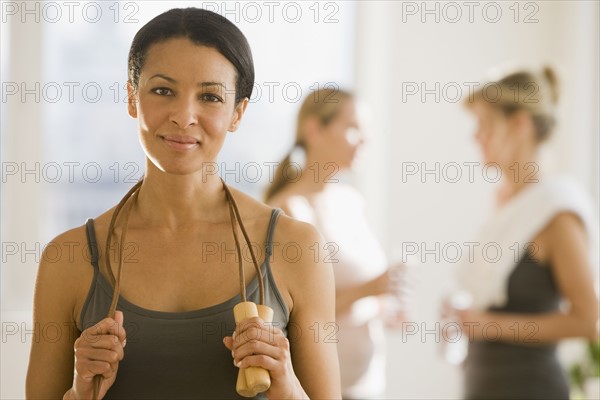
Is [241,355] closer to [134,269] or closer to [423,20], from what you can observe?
[134,269]

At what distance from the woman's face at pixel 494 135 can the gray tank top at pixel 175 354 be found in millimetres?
1191

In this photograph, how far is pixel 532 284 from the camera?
6.05 feet

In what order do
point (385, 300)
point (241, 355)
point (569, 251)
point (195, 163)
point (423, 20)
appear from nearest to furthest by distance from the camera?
point (241, 355)
point (195, 163)
point (569, 251)
point (385, 300)
point (423, 20)

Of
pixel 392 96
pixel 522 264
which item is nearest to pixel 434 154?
pixel 392 96

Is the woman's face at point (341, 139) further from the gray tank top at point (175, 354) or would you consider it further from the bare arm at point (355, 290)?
the gray tank top at point (175, 354)

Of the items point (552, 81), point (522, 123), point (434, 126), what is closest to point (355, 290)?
point (522, 123)

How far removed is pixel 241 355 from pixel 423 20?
2.70 metres

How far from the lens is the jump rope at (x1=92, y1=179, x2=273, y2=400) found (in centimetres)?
90

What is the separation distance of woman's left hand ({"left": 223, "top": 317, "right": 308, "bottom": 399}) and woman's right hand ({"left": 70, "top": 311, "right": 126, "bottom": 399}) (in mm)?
117

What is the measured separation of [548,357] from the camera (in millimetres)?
1849

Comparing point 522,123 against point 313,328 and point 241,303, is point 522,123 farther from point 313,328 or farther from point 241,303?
point 241,303

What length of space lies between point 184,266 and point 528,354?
3.46 feet

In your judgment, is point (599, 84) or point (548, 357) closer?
point (548, 357)

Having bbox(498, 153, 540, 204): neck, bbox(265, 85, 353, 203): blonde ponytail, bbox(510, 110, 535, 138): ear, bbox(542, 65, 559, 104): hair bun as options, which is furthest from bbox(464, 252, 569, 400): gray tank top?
bbox(265, 85, 353, 203): blonde ponytail
